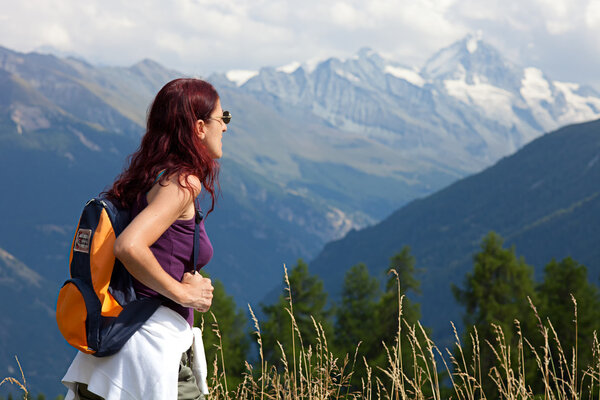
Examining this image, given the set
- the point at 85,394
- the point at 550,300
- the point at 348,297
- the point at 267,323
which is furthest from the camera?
the point at 348,297

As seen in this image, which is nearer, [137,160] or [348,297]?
[137,160]

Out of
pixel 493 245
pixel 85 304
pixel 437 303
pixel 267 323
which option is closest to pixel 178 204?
pixel 85 304

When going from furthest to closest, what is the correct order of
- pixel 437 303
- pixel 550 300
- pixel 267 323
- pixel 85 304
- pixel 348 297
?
pixel 437 303
pixel 348 297
pixel 267 323
pixel 550 300
pixel 85 304

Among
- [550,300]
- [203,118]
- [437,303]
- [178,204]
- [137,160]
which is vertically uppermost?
[203,118]

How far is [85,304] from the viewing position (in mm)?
2760

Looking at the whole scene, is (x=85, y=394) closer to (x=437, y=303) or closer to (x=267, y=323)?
(x=267, y=323)

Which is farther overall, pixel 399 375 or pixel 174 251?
pixel 399 375

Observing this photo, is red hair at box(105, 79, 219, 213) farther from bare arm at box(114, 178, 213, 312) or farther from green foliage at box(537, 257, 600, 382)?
green foliage at box(537, 257, 600, 382)

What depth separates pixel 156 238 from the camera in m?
2.76

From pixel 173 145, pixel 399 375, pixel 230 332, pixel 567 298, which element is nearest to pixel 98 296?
pixel 173 145

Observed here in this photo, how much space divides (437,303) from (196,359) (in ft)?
630

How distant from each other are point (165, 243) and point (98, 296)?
0.37 meters

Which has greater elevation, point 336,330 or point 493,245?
point 493,245

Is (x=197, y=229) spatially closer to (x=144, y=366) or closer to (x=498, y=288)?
(x=144, y=366)
